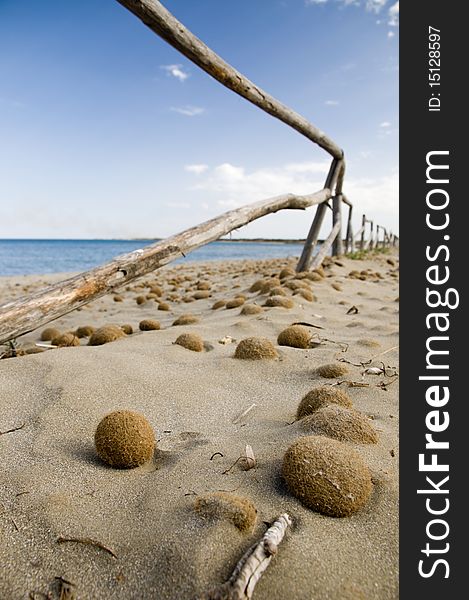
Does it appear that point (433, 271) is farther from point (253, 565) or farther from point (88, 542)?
point (88, 542)

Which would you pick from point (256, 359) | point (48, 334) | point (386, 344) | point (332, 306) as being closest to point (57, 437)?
point (256, 359)

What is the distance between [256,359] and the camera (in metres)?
2.61

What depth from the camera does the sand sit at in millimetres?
984

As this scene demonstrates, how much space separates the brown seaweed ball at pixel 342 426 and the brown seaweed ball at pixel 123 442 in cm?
57

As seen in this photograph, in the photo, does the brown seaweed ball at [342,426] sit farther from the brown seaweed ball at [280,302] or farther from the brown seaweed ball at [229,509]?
the brown seaweed ball at [280,302]

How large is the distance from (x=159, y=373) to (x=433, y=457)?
1519 mm

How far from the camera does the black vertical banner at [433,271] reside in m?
A: 1.15

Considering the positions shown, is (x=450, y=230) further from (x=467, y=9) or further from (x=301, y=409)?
(x=301, y=409)

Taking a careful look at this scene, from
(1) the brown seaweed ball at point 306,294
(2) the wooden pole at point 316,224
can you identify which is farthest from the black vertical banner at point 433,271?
(2) the wooden pole at point 316,224

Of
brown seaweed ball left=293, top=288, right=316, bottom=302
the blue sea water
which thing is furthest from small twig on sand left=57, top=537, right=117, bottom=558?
the blue sea water

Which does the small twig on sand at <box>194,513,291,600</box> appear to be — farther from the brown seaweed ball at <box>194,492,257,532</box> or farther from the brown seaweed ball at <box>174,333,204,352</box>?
the brown seaweed ball at <box>174,333,204,352</box>

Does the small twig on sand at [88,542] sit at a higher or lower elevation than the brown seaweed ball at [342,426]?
lower

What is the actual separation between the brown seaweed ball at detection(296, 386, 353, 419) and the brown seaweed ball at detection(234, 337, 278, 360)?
80cm

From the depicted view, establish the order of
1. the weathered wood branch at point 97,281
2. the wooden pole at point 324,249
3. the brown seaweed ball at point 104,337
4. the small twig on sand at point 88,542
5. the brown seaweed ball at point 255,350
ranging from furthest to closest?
the wooden pole at point 324,249
the brown seaweed ball at point 104,337
the brown seaweed ball at point 255,350
the weathered wood branch at point 97,281
the small twig on sand at point 88,542
